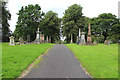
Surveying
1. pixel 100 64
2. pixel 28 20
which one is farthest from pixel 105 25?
pixel 100 64

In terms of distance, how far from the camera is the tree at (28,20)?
4838 centimetres

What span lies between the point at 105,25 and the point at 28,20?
28.3m

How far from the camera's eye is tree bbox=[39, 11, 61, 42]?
55178 millimetres

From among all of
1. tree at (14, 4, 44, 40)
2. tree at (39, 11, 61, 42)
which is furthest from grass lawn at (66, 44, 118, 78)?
tree at (39, 11, 61, 42)

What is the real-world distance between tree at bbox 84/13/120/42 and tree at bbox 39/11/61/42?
48.3 ft

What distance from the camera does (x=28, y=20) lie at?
157 feet

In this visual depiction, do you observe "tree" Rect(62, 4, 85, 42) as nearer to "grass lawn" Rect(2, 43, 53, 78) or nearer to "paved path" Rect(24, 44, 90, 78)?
"grass lawn" Rect(2, 43, 53, 78)

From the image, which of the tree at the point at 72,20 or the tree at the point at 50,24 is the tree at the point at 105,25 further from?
the tree at the point at 50,24

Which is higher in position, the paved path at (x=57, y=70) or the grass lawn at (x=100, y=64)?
the grass lawn at (x=100, y=64)

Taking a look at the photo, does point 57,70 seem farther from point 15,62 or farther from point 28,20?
point 28,20

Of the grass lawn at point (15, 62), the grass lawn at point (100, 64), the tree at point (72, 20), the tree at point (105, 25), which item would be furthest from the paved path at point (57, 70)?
the tree at point (105, 25)

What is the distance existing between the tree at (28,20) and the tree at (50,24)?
3.47 m

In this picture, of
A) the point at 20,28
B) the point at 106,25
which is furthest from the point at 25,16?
the point at 106,25

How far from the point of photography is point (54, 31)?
58.9 meters
